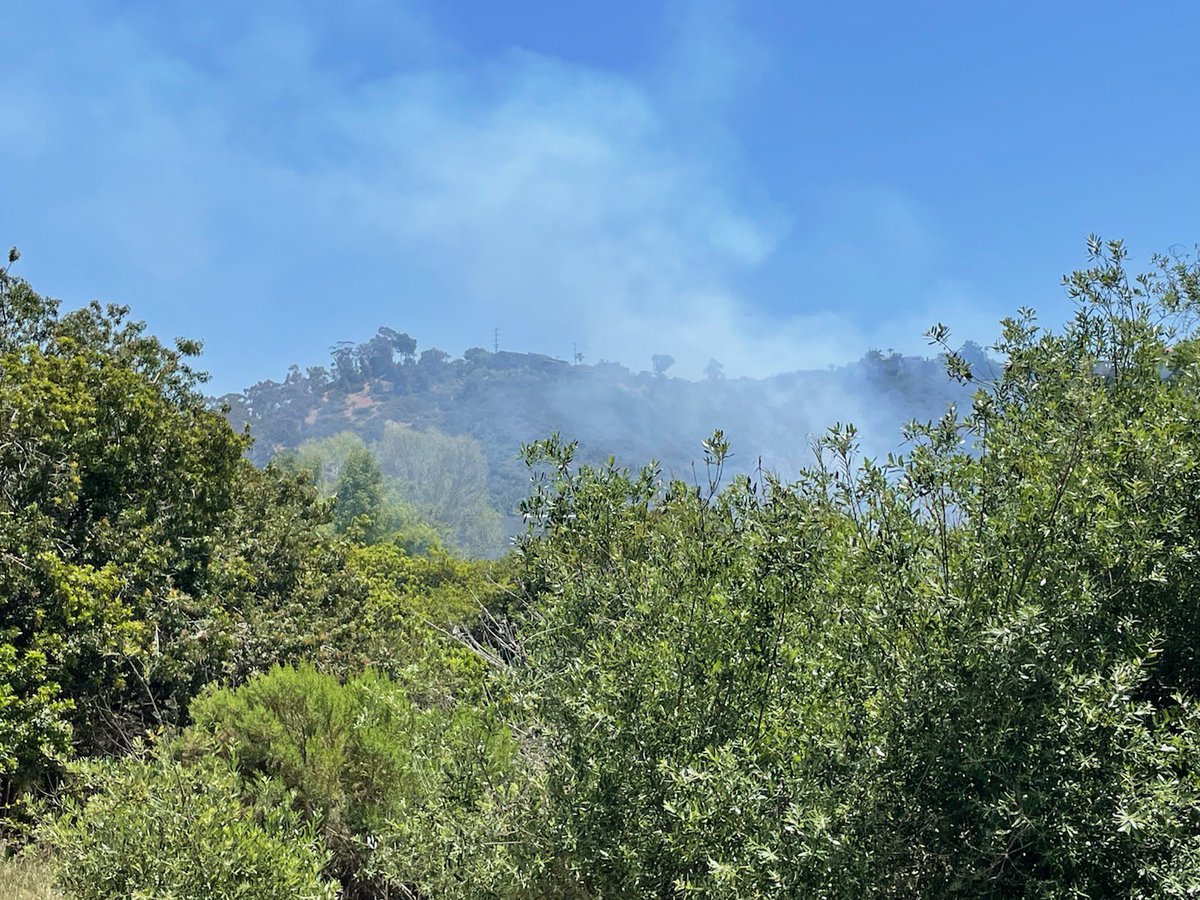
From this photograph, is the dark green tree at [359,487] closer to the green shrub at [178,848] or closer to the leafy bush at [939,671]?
the green shrub at [178,848]

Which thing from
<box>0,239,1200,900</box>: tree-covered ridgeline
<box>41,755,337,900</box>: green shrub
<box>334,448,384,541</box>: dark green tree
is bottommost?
<box>41,755,337,900</box>: green shrub

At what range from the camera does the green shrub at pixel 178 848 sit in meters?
6.07

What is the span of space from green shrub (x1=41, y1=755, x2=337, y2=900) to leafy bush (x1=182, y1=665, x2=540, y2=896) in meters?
0.69

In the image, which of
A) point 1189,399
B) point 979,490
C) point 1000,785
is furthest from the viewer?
point 979,490

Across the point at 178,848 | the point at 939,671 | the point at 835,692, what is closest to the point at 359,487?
the point at 178,848

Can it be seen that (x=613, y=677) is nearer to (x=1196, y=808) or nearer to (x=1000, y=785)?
(x=1000, y=785)

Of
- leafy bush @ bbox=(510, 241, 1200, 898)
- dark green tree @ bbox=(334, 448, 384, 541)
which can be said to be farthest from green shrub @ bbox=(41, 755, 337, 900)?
dark green tree @ bbox=(334, 448, 384, 541)

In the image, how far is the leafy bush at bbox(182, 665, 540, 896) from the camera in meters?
5.31

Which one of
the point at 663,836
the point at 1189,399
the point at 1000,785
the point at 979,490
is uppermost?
the point at 1189,399

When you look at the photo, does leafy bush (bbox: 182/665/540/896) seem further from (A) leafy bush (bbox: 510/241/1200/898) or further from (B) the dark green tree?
(B) the dark green tree

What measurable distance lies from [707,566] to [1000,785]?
6.28ft

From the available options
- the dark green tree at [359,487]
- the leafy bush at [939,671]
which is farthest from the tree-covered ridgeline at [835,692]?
the dark green tree at [359,487]

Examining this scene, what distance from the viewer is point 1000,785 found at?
350 cm

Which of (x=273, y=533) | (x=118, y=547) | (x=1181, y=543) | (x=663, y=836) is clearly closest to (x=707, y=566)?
(x=663, y=836)
